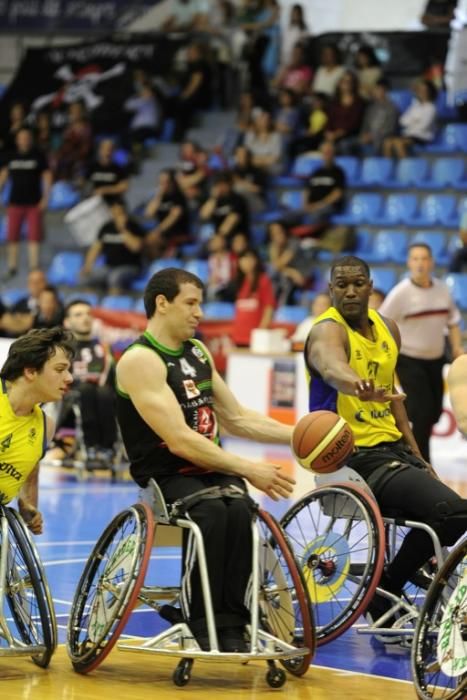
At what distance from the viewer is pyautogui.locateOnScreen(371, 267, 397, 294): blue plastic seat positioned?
16.9 metres

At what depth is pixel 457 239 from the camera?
680 inches

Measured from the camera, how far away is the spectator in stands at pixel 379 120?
18.5 meters

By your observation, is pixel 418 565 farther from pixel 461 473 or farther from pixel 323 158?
pixel 323 158

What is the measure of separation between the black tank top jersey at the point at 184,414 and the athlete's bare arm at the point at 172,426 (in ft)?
0.25

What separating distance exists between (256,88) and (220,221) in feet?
10.0

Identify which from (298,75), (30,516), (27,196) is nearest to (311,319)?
(298,75)

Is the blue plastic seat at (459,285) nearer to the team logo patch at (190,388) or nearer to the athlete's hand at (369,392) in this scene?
the athlete's hand at (369,392)

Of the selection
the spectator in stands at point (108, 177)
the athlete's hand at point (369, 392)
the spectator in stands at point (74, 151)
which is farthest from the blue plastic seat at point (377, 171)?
the athlete's hand at point (369, 392)

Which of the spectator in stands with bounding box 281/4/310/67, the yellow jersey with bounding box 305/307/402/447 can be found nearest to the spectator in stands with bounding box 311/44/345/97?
the spectator in stands with bounding box 281/4/310/67

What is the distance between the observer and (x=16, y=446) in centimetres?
596

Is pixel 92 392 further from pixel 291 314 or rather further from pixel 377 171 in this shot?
pixel 377 171

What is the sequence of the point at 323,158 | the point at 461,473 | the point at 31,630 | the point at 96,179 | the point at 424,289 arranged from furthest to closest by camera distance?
the point at 96,179 < the point at 323,158 < the point at 461,473 < the point at 424,289 < the point at 31,630

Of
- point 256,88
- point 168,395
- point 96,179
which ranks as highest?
point 256,88

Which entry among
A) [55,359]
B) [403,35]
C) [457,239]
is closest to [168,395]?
[55,359]
